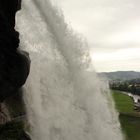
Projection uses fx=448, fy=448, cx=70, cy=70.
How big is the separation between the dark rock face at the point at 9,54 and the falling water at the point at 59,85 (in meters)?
4.14

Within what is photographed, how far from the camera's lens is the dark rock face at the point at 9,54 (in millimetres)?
13648

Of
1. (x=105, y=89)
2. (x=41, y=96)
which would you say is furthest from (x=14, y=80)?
(x=105, y=89)

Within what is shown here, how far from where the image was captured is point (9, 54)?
1405 centimetres

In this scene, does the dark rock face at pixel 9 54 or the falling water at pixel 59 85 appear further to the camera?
the falling water at pixel 59 85

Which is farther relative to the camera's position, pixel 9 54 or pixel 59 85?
pixel 59 85

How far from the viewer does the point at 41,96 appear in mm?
18828

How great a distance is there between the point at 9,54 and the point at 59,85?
5.27 meters

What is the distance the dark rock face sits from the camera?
13.6 meters

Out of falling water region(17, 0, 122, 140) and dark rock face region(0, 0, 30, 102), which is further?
falling water region(17, 0, 122, 140)

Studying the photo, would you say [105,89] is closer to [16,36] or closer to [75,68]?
[75,68]

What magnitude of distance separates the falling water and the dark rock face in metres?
4.14

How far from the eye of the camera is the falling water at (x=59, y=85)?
18.4 metres

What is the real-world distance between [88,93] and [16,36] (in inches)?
237

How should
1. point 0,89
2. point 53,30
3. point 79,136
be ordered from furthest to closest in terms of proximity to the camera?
1. point 53,30
2. point 79,136
3. point 0,89
